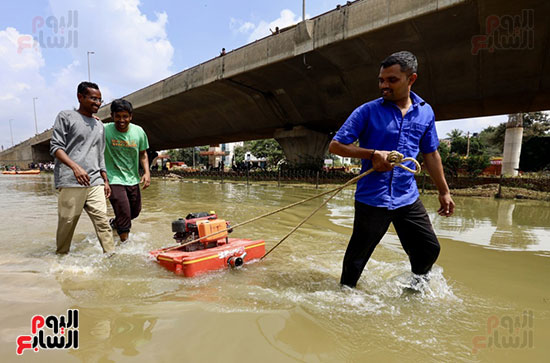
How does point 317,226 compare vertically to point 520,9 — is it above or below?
below

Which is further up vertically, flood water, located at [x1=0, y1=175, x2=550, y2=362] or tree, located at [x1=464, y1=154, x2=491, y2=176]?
tree, located at [x1=464, y1=154, x2=491, y2=176]

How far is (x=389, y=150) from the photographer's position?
2184mm

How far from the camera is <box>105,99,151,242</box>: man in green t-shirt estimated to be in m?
3.58

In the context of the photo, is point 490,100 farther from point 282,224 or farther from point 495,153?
point 495,153

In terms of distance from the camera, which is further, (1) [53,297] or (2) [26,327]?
(1) [53,297]

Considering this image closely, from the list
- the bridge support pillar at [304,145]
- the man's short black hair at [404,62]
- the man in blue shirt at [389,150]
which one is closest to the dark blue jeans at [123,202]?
the man in blue shirt at [389,150]

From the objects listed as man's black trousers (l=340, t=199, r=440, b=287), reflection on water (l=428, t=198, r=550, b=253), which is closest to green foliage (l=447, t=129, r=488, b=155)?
reflection on water (l=428, t=198, r=550, b=253)

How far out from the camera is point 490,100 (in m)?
14.2

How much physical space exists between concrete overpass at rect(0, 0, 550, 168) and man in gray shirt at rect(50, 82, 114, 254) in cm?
1130

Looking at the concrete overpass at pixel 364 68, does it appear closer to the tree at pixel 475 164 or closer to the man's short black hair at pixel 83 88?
the tree at pixel 475 164

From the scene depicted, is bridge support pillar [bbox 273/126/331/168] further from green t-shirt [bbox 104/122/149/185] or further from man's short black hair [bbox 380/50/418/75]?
man's short black hair [bbox 380/50/418/75]

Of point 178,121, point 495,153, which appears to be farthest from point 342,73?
point 495,153

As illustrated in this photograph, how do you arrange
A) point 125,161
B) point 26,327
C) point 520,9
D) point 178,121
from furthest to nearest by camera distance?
point 178,121 → point 520,9 → point 125,161 → point 26,327

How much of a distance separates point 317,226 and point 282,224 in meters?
0.70
